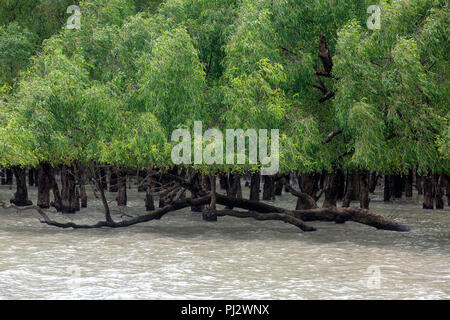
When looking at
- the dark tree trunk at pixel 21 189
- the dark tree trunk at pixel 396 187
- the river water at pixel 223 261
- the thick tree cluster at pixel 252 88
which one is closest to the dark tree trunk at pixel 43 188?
the dark tree trunk at pixel 21 189

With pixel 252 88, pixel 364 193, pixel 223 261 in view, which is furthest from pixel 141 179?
pixel 223 261

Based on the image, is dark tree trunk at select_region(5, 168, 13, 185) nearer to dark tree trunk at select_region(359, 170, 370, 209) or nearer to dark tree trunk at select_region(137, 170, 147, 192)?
dark tree trunk at select_region(137, 170, 147, 192)

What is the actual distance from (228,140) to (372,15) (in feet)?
→ 22.6

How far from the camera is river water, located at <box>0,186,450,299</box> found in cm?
1560

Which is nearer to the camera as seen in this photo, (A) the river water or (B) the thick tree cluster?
(A) the river water

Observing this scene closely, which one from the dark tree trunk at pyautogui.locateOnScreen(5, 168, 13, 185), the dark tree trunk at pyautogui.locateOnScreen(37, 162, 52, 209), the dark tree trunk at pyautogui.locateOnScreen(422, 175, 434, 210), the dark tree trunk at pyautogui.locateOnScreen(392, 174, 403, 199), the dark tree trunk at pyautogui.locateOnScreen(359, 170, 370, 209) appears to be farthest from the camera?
the dark tree trunk at pyautogui.locateOnScreen(5, 168, 13, 185)

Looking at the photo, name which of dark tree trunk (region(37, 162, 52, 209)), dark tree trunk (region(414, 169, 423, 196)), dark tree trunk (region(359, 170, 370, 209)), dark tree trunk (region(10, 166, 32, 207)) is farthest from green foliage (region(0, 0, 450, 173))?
dark tree trunk (region(414, 169, 423, 196))

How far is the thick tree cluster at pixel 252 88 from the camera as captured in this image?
75.4 ft

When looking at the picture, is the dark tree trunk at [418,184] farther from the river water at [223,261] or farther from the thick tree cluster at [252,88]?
the thick tree cluster at [252,88]

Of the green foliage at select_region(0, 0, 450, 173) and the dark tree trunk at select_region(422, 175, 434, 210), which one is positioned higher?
the green foliage at select_region(0, 0, 450, 173)

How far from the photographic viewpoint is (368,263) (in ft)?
64.8

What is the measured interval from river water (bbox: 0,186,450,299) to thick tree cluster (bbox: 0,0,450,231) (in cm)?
152

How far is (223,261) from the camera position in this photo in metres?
20.1

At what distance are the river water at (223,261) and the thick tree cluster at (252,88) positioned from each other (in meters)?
1.52
